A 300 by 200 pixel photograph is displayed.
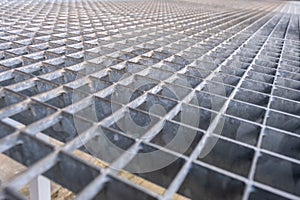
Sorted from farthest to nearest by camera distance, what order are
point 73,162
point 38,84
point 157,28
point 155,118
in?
point 157,28
point 38,84
point 155,118
point 73,162

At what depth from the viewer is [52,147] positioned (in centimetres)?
64

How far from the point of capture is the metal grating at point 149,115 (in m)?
0.63

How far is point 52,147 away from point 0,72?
55 cm

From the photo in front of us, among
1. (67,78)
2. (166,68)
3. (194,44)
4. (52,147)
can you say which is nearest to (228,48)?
(194,44)

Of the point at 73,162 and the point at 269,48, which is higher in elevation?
the point at 73,162

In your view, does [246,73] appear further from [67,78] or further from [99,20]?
[99,20]

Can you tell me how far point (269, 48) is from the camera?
1.88m

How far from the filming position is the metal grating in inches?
24.8

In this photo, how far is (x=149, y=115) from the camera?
2.76 ft

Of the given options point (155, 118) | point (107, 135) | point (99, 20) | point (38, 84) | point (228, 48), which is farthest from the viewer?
point (99, 20)

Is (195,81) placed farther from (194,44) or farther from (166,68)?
(194,44)

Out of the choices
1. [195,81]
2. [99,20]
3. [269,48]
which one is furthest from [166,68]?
[99,20]

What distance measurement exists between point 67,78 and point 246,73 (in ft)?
2.61

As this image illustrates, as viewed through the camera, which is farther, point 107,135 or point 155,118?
point 155,118
